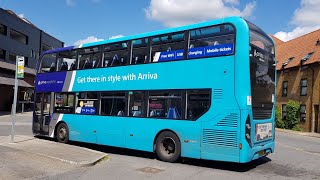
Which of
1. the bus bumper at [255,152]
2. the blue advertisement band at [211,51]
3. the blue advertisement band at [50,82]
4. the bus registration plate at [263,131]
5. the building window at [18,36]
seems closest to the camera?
the bus bumper at [255,152]

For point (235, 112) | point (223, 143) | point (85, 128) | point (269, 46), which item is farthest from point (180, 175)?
point (85, 128)

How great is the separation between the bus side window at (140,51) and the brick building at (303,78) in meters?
23.7

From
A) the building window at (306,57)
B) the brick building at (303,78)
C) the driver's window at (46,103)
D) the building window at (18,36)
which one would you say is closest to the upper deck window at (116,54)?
the driver's window at (46,103)

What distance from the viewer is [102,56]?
13469mm

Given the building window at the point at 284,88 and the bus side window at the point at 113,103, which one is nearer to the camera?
the bus side window at the point at 113,103

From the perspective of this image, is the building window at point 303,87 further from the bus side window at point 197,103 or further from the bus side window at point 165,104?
the bus side window at point 197,103

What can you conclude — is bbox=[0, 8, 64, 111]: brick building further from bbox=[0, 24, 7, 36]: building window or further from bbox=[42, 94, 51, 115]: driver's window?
bbox=[42, 94, 51, 115]: driver's window

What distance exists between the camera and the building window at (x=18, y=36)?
143 feet

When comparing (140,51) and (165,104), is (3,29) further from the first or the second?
(165,104)

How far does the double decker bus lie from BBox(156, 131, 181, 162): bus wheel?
3 centimetres

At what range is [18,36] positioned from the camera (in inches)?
1781

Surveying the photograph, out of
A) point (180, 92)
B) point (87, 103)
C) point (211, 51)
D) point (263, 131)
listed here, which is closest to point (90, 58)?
point (87, 103)

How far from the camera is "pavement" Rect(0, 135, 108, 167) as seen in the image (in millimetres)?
10645

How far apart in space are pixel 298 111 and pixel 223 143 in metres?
27.1
